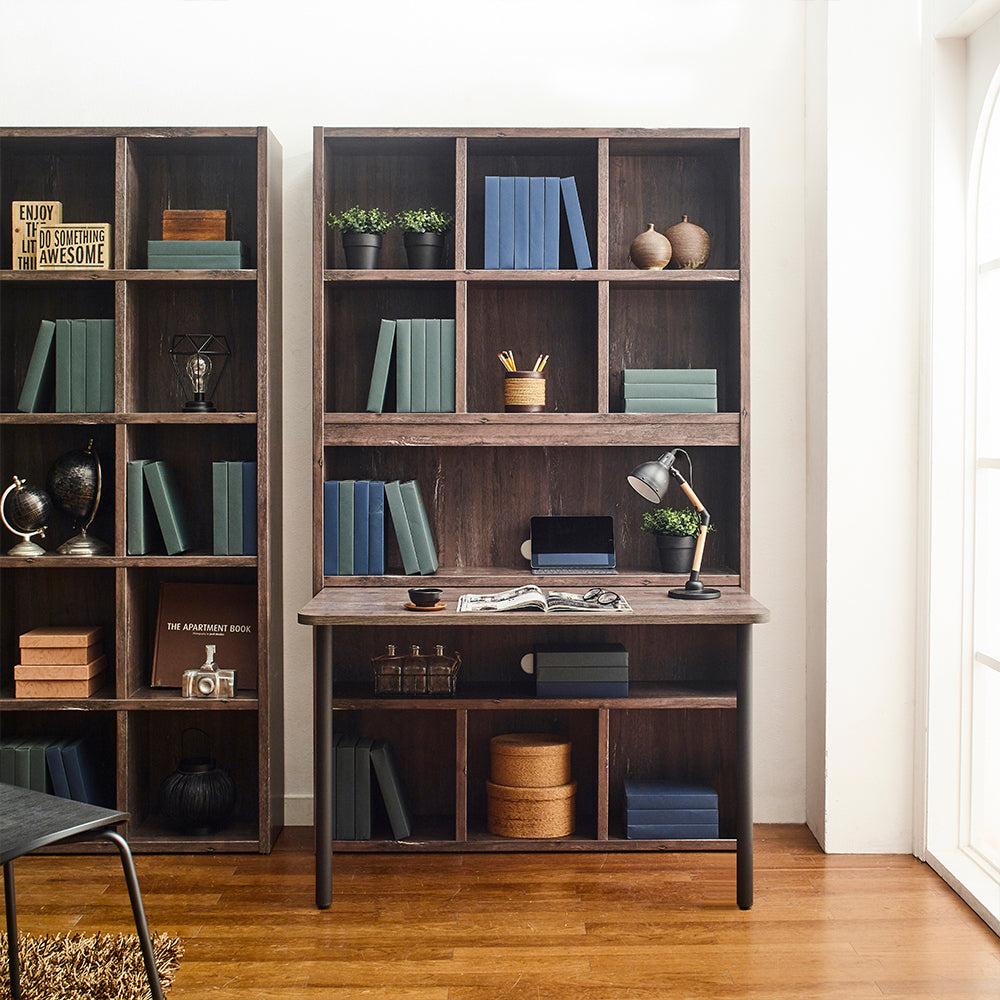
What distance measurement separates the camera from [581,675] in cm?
363

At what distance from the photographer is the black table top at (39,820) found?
2.10 metres

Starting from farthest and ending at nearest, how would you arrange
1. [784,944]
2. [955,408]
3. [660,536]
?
[660,536], [955,408], [784,944]

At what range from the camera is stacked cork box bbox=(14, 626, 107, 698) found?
367 cm

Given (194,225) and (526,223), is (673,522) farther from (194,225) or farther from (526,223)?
(194,225)

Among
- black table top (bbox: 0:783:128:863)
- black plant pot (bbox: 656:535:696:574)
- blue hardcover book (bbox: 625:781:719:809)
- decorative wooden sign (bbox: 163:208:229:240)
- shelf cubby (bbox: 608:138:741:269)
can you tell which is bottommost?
blue hardcover book (bbox: 625:781:719:809)

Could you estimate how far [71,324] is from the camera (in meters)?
3.70

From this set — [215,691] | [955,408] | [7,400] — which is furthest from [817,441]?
[7,400]

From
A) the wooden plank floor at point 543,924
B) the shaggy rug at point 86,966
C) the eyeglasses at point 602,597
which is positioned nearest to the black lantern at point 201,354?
the eyeglasses at point 602,597

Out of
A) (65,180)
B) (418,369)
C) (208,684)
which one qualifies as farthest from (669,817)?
(65,180)

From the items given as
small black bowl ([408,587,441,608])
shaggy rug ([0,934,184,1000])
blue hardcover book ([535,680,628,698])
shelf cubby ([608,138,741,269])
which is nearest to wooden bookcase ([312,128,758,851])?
shelf cubby ([608,138,741,269])

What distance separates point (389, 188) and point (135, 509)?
1383 millimetres

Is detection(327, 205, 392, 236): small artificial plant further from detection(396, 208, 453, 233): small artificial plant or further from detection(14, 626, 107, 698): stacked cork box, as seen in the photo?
detection(14, 626, 107, 698): stacked cork box

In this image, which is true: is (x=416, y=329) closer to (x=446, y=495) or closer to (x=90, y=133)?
(x=446, y=495)

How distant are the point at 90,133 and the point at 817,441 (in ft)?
8.42
